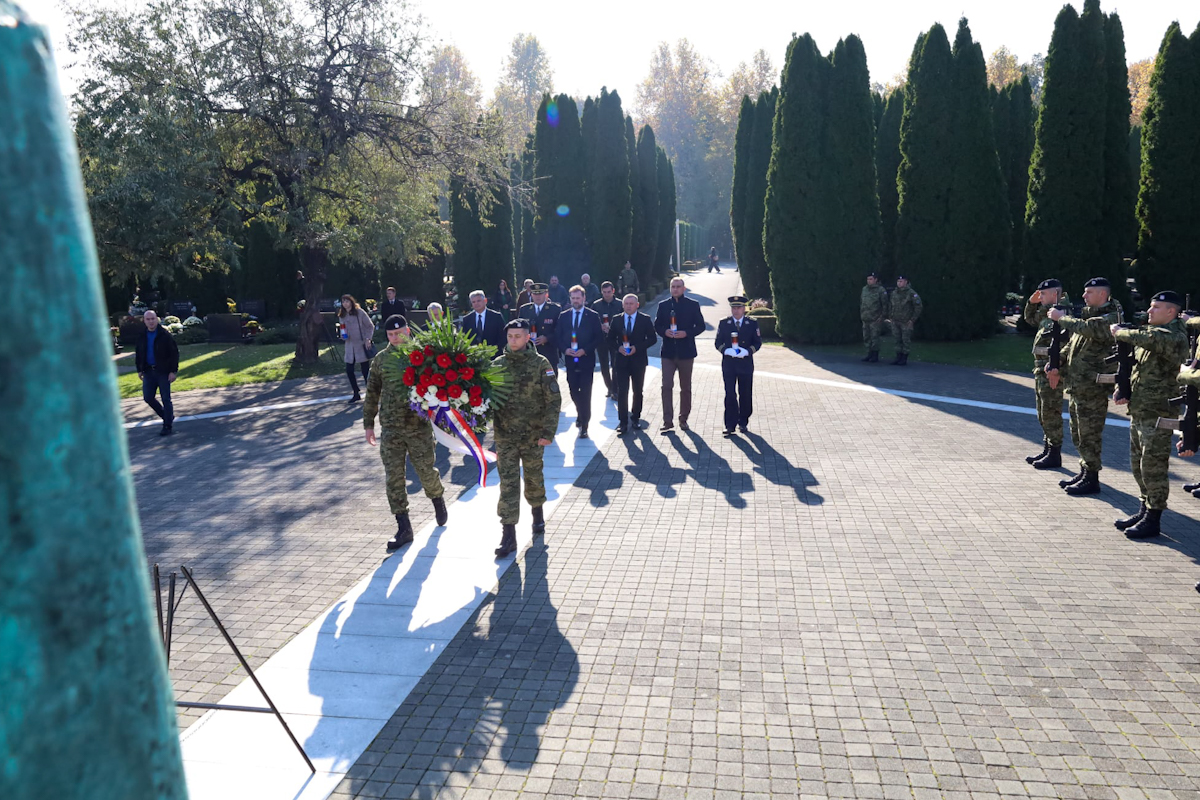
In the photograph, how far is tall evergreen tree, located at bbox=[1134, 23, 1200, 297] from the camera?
1909cm

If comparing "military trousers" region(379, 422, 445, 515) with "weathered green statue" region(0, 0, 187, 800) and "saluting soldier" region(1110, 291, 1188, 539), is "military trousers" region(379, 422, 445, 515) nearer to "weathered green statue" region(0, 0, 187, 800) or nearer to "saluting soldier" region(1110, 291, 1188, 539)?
"saluting soldier" region(1110, 291, 1188, 539)

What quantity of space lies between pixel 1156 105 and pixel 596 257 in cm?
1804

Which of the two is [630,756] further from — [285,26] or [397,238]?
[285,26]

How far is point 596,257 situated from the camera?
31.9 meters

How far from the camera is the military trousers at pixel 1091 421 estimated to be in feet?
28.5

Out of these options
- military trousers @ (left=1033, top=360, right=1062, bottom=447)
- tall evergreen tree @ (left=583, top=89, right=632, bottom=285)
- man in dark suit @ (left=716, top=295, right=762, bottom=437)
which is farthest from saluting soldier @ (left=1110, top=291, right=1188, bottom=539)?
tall evergreen tree @ (left=583, top=89, right=632, bottom=285)

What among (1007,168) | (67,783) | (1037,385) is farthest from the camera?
(1007,168)

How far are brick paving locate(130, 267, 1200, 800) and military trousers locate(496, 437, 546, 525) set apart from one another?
50 centimetres

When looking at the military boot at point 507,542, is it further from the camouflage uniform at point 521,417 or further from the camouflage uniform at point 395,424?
the camouflage uniform at point 395,424

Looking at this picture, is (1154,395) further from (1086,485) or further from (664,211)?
(664,211)

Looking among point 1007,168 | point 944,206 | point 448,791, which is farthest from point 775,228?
point 448,791

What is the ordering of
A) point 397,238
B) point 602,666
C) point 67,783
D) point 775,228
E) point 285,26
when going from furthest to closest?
point 775,228 → point 397,238 → point 285,26 → point 602,666 → point 67,783

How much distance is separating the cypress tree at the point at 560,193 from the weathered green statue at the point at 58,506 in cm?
3130

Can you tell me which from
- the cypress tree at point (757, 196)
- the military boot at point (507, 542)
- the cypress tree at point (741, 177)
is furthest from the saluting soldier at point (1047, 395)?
the cypress tree at point (741, 177)
